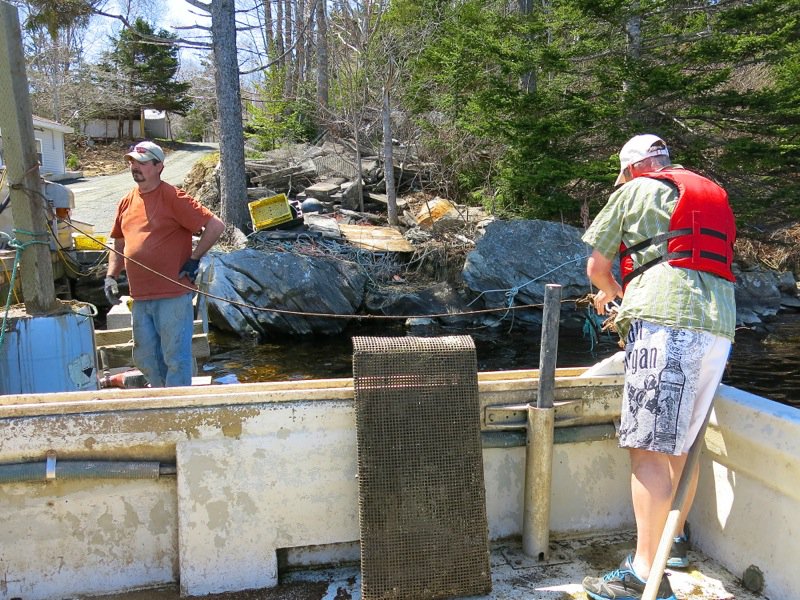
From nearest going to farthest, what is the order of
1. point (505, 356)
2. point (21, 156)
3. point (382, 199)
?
point (21, 156)
point (505, 356)
point (382, 199)

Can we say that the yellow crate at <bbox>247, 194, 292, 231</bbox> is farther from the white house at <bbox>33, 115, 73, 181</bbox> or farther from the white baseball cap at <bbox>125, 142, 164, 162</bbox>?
the white house at <bbox>33, 115, 73, 181</bbox>

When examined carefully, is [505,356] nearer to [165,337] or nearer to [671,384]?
[165,337]

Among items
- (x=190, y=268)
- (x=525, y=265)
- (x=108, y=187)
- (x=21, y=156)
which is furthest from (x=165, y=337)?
(x=108, y=187)

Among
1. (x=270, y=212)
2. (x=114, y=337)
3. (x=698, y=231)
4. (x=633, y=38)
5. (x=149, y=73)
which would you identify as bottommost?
(x=114, y=337)

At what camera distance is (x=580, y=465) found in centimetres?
318

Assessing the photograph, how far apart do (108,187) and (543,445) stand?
2652 cm

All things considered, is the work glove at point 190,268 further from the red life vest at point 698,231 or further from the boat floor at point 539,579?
the red life vest at point 698,231

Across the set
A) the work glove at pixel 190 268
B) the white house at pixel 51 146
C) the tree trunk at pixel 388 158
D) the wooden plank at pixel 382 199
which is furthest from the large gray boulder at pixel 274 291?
the white house at pixel 51 146

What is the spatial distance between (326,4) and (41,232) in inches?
693

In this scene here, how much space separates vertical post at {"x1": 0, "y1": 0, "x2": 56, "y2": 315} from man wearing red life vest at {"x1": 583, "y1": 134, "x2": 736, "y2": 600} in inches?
145

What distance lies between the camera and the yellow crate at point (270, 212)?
1397 centimetres

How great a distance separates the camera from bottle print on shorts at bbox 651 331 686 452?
2.57 meters

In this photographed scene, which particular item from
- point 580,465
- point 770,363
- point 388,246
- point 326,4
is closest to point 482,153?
point 388,246

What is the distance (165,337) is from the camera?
4586mm
